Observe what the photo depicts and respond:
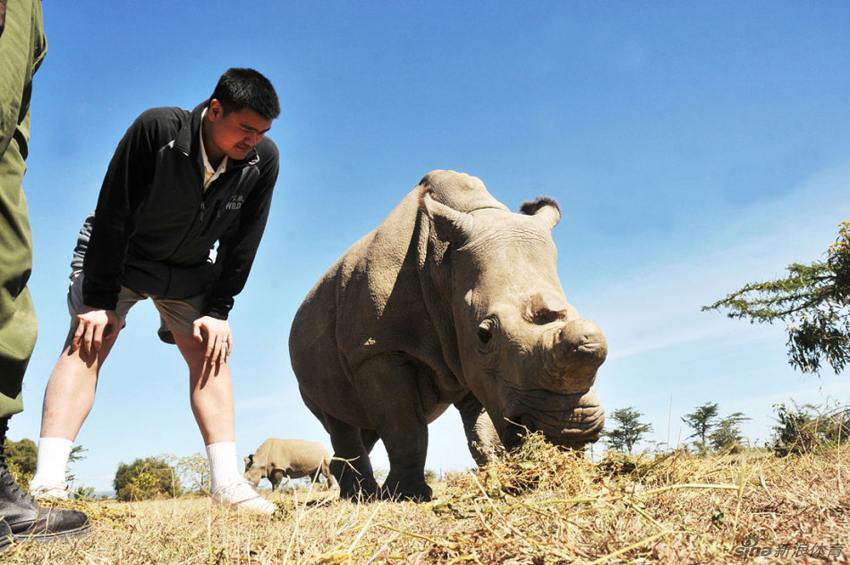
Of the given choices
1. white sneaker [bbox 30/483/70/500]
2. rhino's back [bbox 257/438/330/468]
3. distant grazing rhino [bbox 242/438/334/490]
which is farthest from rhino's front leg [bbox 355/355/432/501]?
rhino's back [bbox 257/438/330/468]

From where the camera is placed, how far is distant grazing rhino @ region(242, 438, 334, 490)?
16.0 meters

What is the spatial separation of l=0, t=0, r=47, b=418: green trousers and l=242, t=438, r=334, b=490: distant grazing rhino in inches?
543

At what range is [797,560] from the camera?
5.50ft

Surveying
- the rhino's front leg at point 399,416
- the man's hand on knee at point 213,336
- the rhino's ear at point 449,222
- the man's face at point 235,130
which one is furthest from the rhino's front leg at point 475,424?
the man's face at point 235,130

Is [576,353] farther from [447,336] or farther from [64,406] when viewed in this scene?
[64,406]

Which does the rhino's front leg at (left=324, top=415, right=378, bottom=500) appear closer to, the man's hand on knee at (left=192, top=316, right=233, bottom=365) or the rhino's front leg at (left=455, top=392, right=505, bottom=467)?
the rhino's front leg at (left=455, top=392, right=505, bottom=467)

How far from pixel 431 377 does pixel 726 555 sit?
4.34 m

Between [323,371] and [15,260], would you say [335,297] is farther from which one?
[15,260]

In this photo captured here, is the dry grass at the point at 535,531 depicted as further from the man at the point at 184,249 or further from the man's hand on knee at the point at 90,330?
the man's hand on knee at the point at 90,330

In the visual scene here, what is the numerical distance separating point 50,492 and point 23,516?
44.6 inches

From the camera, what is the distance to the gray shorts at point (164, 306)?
4.89 meters

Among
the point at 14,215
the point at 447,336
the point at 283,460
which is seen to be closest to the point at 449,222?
the point at 447,336

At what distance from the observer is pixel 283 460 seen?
16406mm

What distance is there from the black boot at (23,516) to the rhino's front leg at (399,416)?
3073 mm
